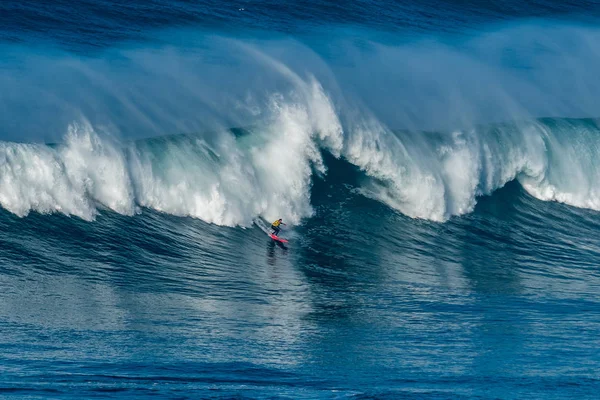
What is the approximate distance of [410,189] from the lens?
1006 inches

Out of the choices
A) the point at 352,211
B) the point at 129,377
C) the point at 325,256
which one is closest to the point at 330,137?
the point at 352,211

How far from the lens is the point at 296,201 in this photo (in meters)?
24.0

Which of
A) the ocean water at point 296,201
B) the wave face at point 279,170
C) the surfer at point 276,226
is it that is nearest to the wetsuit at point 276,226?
the surfer at point 276,226

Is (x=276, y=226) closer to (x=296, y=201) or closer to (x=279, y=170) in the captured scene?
(x=296, y=201)

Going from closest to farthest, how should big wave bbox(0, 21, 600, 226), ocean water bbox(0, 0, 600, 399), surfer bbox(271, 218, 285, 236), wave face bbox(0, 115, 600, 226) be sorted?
ocean water bbox(0, 0, 600, 399) < wave face bbox(0, 115, 600, 226) < surfer bbox(271, 218, 285, 236) < big wave bbox(0, 21, 600, 226)

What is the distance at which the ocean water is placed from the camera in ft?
47.0

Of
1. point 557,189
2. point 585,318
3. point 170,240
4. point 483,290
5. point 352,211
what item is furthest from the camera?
point 557,189

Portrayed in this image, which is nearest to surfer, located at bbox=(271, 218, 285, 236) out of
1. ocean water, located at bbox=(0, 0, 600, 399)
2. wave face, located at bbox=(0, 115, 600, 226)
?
ocean water, located at bbox=(0, 0, 600, 399)

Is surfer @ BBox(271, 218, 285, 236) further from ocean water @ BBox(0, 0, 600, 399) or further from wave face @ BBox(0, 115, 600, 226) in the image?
wave face @ BBox(0, 115, 600, 226)

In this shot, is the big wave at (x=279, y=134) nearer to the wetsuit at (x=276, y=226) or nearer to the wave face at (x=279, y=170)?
the wave face at (x=279, y=170)

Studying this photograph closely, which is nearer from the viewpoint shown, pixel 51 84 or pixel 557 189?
pixel 51 84

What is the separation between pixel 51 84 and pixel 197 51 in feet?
17.0

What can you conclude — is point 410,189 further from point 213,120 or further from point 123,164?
point 123,164

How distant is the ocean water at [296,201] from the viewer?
14.3 m
